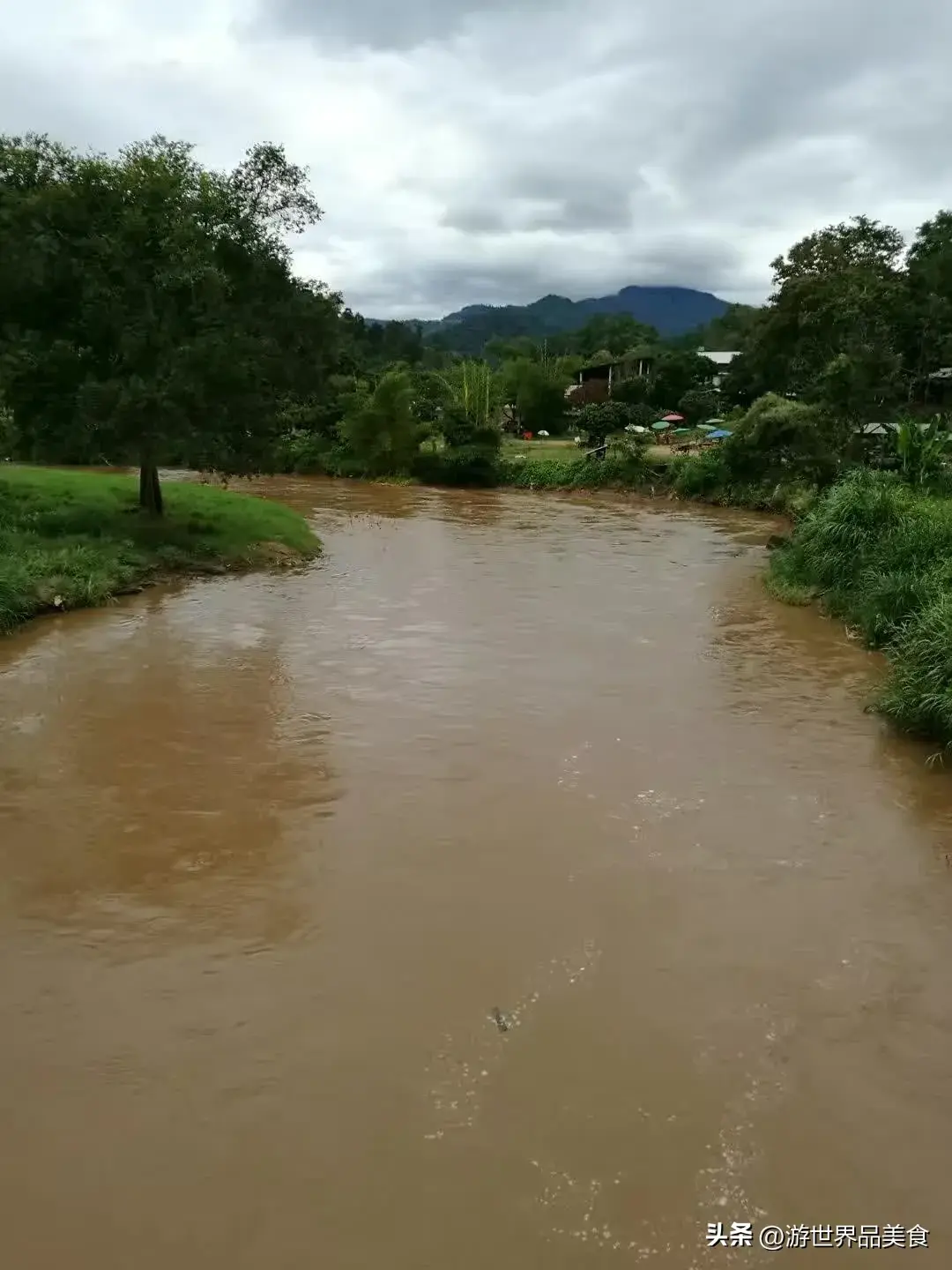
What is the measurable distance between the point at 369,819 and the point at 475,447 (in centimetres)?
3218

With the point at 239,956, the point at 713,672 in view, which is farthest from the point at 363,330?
the point at 239,956

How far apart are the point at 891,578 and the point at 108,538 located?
1290 centimetres

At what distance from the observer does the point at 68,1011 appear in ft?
17.7

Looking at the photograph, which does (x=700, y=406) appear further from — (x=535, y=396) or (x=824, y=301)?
(x=824, y=301)

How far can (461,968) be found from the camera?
19.3 feet

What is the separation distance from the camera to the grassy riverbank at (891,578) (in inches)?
398

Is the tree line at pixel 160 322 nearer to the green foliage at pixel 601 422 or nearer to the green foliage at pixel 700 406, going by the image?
the green foliage at pixel 601 422

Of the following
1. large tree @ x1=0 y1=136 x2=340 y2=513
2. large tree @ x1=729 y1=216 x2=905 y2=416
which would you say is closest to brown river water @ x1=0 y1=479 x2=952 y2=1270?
large tree @ x1=0 y1=136 x2=340 y2=513

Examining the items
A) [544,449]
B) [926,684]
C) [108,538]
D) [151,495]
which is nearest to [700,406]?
[544,449]

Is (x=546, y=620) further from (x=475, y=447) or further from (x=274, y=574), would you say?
(x=475, y=447)

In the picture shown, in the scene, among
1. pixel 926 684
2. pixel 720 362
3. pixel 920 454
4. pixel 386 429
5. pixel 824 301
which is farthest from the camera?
pixel 720 362

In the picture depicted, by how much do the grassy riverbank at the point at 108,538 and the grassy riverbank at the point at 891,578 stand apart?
10.0 meters

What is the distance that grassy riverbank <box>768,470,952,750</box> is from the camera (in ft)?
33.1

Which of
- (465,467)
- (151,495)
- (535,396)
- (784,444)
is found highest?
(535,396)
